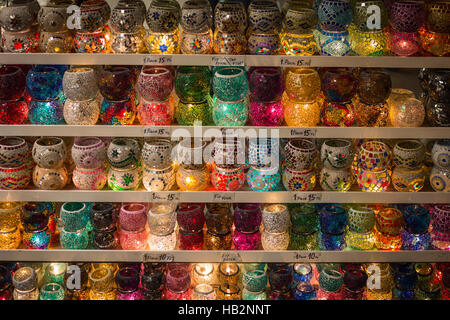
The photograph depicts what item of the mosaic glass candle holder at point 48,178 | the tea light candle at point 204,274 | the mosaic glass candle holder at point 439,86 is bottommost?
the tea light candle at point 204,274

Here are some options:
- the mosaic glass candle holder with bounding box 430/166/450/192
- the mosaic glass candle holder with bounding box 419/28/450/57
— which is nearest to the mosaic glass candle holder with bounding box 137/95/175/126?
the mosaic glass candle holder with bounding box 419/28/450/57

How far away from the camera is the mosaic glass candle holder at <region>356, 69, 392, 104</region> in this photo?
212cm

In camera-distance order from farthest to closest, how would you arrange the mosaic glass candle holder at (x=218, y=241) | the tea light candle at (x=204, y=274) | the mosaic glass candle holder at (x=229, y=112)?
the tea light candle at (x=204, y=274)
the mosaic glass candle holder at (x=218, y=241)
the mosaic glass candle holder at (x=229, y=112)

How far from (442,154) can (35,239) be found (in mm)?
1873

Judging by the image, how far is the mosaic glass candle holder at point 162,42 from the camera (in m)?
2.09

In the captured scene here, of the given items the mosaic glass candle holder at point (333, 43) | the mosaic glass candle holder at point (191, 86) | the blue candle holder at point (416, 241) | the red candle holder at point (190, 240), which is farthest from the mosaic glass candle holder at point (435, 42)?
the red candle holder at point (190, 240)

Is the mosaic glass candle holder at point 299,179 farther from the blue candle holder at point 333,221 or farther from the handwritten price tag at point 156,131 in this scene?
the handwritten price tag at point 156,131

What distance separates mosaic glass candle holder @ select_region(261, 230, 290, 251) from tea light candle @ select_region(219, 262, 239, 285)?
0.21 metres

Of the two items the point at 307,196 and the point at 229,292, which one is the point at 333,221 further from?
the point at 229,292

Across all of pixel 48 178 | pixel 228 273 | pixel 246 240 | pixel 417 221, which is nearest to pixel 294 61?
pixel 246 240

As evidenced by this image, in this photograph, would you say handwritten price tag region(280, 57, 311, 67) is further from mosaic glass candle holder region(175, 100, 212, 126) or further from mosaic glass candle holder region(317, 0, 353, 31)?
mosaic glass candle holder region(175, 100, 212, 126)

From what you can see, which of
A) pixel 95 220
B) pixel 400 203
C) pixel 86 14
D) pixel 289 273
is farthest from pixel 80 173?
pixel 400 203

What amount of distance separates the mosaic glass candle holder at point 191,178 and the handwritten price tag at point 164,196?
0.06 meters
